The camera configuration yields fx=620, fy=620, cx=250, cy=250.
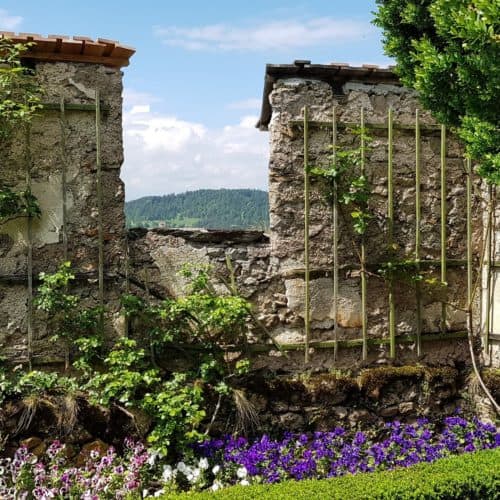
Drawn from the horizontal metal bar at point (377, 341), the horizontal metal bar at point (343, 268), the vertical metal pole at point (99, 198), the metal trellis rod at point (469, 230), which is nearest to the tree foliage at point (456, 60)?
the metal trellis rod at point (469, 230)

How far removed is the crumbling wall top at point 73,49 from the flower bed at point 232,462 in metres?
2.88

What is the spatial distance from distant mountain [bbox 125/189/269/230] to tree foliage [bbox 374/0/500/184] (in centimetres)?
871

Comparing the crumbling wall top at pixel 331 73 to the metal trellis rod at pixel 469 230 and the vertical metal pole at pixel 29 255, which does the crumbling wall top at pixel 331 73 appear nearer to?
the metal trellis rod at pixel 469 230

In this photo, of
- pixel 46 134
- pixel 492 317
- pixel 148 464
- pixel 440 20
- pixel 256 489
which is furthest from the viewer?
pixel 492 317

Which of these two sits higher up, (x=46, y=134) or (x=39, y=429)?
(x=46, y=134)

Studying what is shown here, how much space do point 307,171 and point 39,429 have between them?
290 centimetres

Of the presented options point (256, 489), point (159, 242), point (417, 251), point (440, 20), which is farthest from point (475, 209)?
point (256, 489)

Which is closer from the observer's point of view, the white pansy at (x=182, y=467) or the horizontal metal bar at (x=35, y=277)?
the white pansy at (x=182, y=467)

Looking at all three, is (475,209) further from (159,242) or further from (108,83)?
(108,83)

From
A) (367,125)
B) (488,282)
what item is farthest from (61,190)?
(488,282)

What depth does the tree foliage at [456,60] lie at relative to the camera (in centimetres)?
394

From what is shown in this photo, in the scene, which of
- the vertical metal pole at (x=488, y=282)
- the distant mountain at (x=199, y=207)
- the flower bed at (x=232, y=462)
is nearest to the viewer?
the flower bed at (x=232, y=462)

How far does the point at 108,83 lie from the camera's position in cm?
493

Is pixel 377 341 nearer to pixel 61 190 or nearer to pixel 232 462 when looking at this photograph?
pixel 232 462
